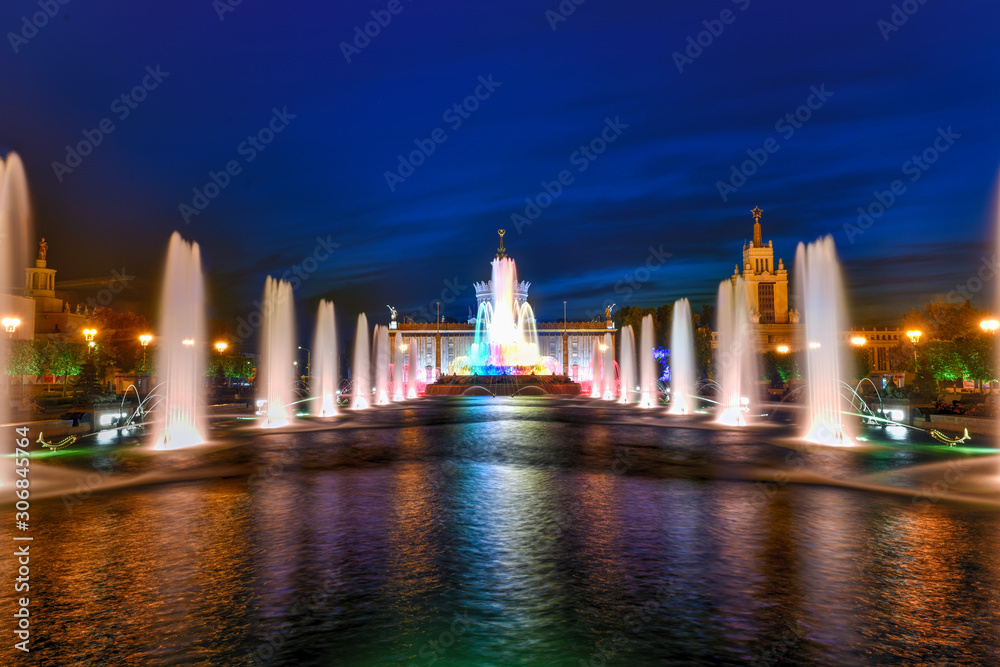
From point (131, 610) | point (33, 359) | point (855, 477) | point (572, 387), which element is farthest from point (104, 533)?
point (572, 387)

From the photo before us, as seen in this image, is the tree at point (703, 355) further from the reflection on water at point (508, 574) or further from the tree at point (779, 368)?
the reflection on water at point (508, 574)

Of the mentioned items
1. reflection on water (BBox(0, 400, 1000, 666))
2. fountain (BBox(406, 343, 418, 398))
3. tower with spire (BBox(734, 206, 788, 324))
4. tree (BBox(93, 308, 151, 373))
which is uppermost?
tower with spire (BBox(734, 206, 788, 324))

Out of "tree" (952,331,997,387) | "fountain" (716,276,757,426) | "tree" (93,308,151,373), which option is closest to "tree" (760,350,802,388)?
"fountain" (716,276,757,426)

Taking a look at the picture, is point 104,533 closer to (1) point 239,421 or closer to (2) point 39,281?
(1) point 239,421

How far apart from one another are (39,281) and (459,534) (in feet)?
299

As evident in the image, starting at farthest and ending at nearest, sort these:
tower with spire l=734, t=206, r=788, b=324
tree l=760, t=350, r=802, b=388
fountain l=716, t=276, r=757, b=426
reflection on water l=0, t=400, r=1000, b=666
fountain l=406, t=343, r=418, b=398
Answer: tower with spire l=734, t=206, r=788, b=324
tree l=760, t=350, r=802, b=388
fountain l=406, t=343, r=418, b=398
fountain l=716, t=276, r=757, b=426
reflection on water l=0, t=400, r=1000, b=666

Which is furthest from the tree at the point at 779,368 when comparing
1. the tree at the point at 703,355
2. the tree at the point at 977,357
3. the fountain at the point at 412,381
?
the fountain at the point at 412,381

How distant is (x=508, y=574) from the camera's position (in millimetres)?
6207

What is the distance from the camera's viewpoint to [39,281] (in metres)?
79.4

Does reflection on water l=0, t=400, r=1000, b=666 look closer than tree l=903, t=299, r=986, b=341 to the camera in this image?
Yes

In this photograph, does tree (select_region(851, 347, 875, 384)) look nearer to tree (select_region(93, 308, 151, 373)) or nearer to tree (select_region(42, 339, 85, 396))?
tree (select_region(93, 308, 151, 373))

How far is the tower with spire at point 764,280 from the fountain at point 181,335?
12050 cm

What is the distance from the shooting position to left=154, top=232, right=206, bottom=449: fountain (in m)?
18.5

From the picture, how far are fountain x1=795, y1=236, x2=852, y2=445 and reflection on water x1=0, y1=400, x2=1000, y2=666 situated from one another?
439 inches
